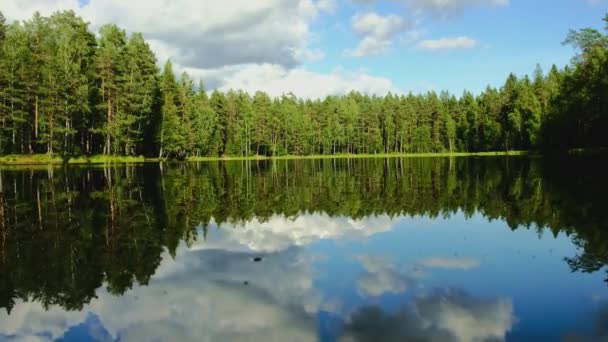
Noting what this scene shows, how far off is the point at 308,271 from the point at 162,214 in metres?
10.0

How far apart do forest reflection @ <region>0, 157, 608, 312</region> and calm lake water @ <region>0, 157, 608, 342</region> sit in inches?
2.9

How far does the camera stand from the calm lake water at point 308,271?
7.50 meters

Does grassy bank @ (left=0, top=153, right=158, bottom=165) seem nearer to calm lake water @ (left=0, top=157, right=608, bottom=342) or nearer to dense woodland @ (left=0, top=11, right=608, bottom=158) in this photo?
dense woodland @ (left=0, top=11, right=608, bottom=158)

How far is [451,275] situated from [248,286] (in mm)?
4680

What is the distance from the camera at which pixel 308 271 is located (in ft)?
35.3

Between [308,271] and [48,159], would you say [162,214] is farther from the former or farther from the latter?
[48,159]

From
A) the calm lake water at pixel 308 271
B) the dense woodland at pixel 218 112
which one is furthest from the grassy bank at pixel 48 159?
the calm lake water at pixel 308 271

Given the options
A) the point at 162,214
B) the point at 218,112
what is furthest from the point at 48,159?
the point at 218,112

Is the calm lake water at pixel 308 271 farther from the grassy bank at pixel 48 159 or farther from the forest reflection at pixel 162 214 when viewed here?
the grassy bank at pixel 48 159

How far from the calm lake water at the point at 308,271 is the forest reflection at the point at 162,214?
0.25ft

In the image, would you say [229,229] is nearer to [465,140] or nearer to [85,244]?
[85,244]

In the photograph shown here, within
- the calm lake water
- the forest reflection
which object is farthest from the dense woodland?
the calm lake water

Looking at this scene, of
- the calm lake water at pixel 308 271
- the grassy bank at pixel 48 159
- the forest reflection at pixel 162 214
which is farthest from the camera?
the grassy bank at pixel 48 159

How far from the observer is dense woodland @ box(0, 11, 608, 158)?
203 ft
